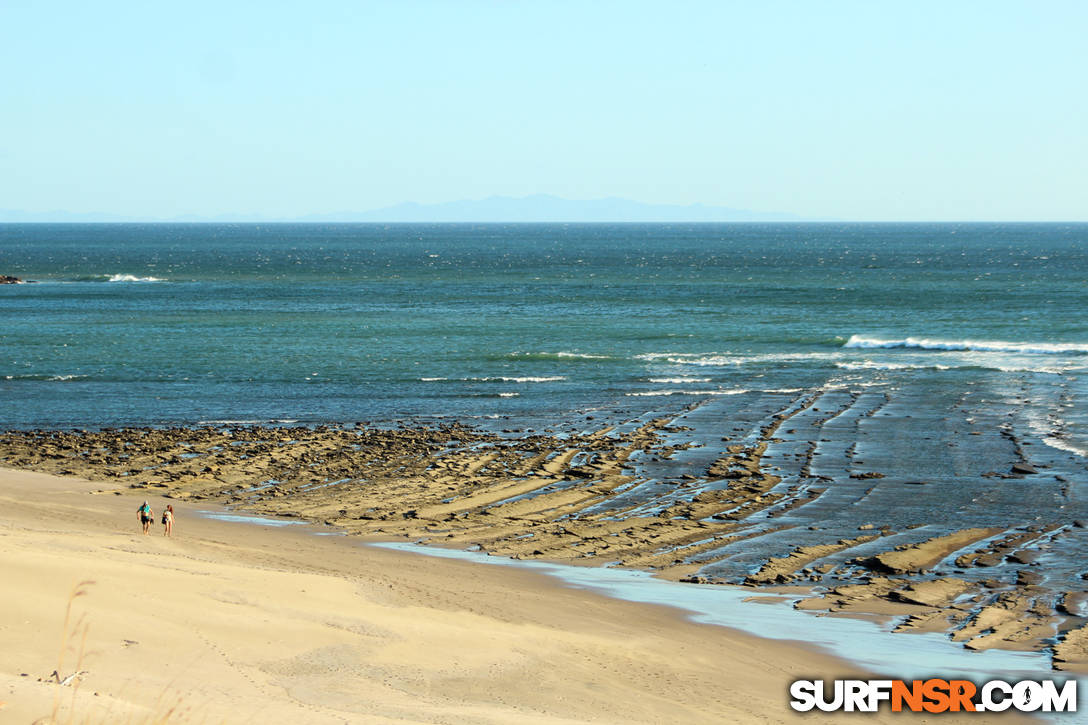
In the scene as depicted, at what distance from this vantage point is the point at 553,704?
14383 millimetres

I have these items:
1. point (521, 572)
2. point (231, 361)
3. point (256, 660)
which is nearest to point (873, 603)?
point (521, 572)

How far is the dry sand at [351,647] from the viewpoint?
43.0ft

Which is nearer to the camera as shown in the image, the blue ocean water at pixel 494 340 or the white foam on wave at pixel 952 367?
the blue ocean water at pixel 494 340

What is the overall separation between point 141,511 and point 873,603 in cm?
1485

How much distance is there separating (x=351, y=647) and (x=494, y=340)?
48.5 metres

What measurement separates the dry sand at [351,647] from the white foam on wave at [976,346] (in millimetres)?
44935

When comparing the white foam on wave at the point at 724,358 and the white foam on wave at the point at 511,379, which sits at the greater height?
the white foam on wave at the point at 724,358

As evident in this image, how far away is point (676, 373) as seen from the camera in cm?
5150

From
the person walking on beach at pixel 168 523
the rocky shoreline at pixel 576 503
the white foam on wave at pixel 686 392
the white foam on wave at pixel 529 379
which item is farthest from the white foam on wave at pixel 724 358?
the person walking on beach at pixel 168 523

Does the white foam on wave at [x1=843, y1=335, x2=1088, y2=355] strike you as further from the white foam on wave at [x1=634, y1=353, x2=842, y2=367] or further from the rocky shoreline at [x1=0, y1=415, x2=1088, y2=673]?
the rocky shoreline at [x1=0, y1=415, x2=1088, y2=673]

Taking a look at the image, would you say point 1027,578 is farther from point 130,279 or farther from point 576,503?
point 130,279

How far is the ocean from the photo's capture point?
94.3ft

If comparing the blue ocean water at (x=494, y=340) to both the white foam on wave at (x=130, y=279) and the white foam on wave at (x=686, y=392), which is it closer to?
the white foam on wave at (x=686, y=392)

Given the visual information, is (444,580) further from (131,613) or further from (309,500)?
(309,500)
